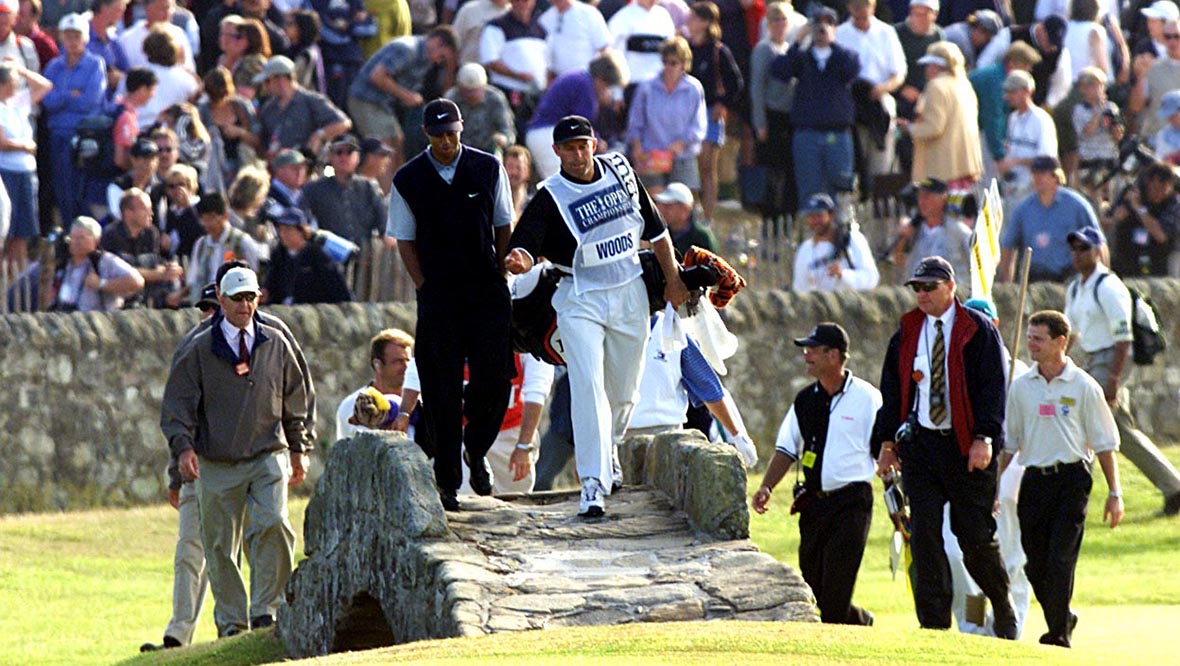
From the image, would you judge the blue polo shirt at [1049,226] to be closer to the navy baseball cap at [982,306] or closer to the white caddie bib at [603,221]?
the navy baseball cap at [982,306]

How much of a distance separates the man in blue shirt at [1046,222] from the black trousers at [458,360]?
945cm

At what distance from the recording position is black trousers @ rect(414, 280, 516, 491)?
13.3 meters

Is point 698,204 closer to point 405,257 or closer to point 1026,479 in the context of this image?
point 1026,479

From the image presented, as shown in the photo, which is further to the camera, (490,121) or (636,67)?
(636,67)

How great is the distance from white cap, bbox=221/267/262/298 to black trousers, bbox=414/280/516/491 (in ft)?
7.38

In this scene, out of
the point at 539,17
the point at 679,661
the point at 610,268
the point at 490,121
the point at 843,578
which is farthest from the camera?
the point at 539,17

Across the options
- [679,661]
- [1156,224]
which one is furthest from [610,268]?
[1156,224]

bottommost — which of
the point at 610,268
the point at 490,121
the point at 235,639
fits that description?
the point at 235,639

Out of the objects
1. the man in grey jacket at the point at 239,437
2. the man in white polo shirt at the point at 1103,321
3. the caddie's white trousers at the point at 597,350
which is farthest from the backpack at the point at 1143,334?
the caddie's white trousers at the point at 597,350

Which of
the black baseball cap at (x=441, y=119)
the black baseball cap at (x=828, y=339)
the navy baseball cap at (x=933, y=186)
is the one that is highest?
the navy baseball cap at (x=933, y=186)

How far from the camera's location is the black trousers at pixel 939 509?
14445mm

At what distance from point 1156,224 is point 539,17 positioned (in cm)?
586

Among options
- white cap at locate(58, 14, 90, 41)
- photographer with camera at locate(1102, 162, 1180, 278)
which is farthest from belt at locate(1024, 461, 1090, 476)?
white cap at locate(58, 14, 90, 41)

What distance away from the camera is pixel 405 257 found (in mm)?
Answer: 13359
